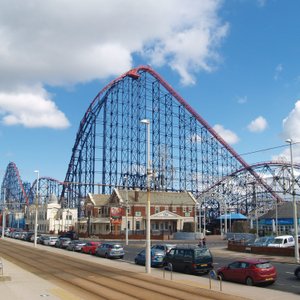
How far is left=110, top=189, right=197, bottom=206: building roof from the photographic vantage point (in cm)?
8162

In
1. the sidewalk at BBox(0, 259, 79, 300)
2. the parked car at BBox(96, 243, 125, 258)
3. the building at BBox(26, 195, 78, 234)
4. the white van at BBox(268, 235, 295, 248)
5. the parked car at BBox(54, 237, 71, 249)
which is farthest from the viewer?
the building at BBox(26, 195, 78, 234)

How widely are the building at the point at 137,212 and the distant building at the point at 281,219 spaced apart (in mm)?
12973

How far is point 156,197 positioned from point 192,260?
198ft

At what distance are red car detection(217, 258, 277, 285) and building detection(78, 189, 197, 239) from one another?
56.4m

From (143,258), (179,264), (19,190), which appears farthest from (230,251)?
(19,190)

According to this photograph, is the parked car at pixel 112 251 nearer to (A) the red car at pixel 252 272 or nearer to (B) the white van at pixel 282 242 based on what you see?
(B) the white van at pixel 282 242

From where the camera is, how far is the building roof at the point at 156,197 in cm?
8162

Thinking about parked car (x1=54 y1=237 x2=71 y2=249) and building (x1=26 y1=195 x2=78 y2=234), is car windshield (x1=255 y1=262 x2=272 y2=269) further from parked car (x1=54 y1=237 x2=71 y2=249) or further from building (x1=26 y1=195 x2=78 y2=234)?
building (x1=26 y1=195 x2=78 y2=234)

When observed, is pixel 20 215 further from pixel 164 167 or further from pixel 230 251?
pixel 230 251

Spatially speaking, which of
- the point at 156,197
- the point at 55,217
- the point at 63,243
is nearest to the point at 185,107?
the point at 156,197

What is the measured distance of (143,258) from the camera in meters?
31.5

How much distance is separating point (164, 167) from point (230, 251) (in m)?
33.8

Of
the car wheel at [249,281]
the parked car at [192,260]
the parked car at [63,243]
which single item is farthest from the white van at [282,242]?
the car wheel at [249,281]

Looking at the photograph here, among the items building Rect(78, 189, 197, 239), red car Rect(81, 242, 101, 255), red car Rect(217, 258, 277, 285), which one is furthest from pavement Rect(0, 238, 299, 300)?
building Rect(78, 189, 197, 239)
